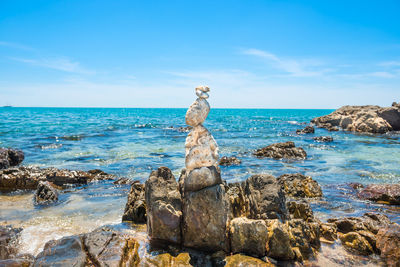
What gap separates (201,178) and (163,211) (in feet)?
4.00

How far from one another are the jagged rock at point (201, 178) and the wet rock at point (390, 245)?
4312mm

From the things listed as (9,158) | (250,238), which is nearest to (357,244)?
(250,238)

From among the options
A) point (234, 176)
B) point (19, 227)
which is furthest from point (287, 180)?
point (19, 227)

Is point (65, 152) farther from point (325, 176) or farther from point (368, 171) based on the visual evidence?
point (368, 171)

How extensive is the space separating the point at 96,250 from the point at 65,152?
20.3 m

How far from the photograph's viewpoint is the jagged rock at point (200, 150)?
6.51 meters

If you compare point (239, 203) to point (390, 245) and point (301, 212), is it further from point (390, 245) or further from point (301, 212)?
point (390, 245)

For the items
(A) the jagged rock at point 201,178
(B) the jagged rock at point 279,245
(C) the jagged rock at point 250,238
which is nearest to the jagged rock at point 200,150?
(A) the jagged rock at point 201,178

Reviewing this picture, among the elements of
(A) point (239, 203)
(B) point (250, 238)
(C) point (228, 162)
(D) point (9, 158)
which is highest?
(A) point (239, 203)

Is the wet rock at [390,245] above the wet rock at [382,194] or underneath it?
above

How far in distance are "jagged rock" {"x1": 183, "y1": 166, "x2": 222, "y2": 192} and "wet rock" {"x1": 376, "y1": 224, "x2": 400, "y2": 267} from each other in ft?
14.1

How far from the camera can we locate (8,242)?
694 centimetres

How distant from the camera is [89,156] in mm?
21562

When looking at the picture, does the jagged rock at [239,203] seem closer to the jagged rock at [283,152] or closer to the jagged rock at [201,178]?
the jagged rock at [201,178]
